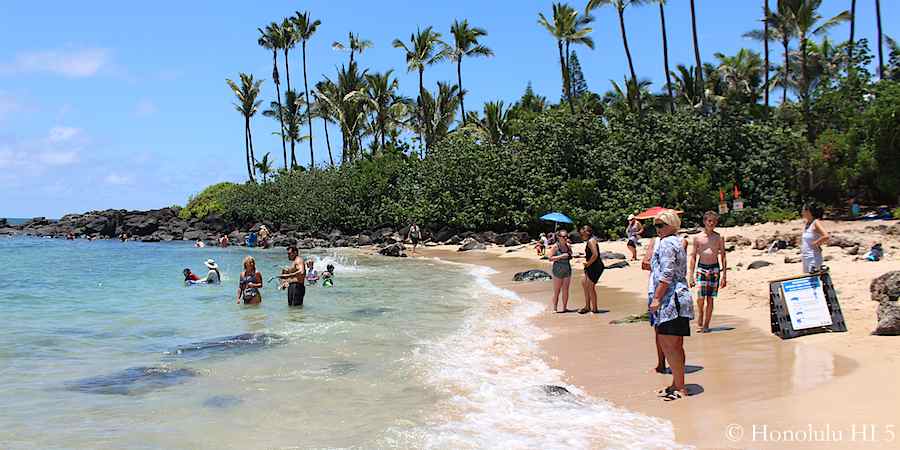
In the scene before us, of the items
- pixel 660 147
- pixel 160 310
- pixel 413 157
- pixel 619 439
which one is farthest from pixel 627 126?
pixel 619 439

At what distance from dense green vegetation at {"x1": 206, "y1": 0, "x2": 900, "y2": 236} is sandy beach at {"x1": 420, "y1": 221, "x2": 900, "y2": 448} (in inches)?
659

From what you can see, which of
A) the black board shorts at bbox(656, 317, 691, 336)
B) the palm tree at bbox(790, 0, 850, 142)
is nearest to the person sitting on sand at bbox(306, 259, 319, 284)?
the black board shorts at bbox(656, 317, 691, 336)

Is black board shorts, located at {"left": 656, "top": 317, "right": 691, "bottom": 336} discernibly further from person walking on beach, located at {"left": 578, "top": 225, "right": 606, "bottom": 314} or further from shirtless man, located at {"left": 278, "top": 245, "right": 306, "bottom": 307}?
shirtless man, located at {"left": 278, "top": 245, "right": 306, "bottom": 307}

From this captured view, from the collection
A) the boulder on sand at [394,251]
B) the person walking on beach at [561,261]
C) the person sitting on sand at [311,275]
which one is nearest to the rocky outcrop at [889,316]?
the person walking on beach at [561,261]

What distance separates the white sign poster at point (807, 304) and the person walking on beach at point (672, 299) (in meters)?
2.73

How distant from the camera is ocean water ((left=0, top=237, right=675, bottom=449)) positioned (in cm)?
544

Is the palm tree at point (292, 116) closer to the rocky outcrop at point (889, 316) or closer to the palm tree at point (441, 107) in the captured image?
the palm tree at point (441, 107)

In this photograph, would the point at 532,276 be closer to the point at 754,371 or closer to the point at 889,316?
the point at 889,316

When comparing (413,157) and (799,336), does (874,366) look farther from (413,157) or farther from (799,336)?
(413,157)

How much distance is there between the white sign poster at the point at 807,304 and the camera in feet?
25.7

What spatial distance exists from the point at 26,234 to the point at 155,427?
7763 centimetres

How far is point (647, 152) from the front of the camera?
31703 millimetres

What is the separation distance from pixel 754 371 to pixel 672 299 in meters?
1.53

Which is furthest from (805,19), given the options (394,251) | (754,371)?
(754,371)
